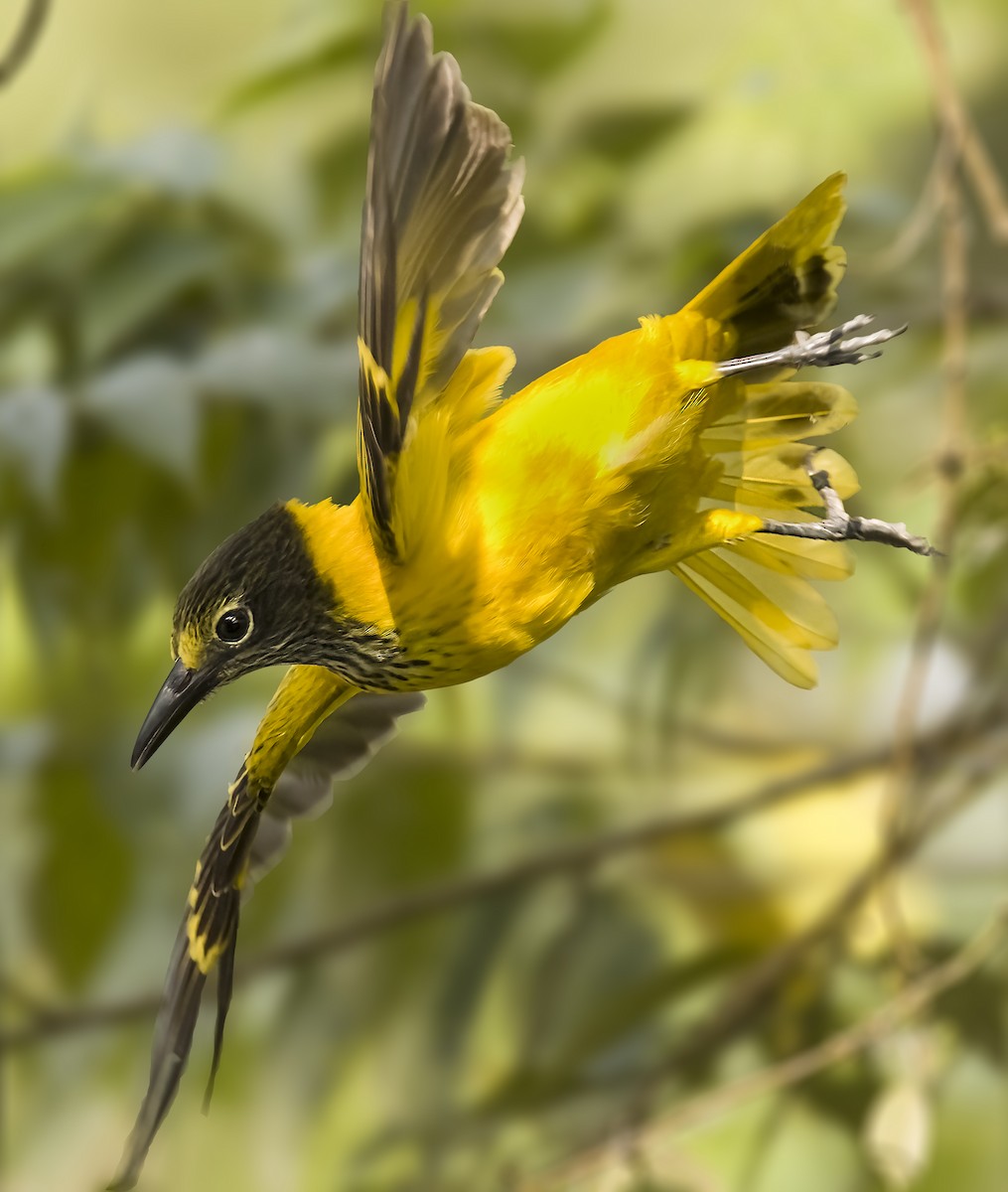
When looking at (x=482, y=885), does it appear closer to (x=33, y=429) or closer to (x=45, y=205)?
(x=33, y=429)

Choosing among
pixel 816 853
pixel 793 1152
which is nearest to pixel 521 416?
pixel 816 853

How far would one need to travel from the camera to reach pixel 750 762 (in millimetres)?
1284

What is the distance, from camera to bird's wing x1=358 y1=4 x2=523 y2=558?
0.23 meters

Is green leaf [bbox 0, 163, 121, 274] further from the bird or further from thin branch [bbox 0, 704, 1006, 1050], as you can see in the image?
the bird

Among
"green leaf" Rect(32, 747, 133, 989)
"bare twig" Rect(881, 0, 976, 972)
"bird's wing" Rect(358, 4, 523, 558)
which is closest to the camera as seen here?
"bird's wing" Rect(358, 4, 523, 558)

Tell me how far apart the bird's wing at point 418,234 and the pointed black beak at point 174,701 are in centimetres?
5

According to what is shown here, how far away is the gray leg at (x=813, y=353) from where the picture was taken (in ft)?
1.09

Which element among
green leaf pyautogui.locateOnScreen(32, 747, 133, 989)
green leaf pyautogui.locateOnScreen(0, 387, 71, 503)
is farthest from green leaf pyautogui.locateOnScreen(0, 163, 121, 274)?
green leaf pyautogui.locateOnScreen(32, 747, 133, 989)

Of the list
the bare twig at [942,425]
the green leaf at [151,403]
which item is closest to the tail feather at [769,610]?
the bare twig at [942,425]

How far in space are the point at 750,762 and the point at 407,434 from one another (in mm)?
1075

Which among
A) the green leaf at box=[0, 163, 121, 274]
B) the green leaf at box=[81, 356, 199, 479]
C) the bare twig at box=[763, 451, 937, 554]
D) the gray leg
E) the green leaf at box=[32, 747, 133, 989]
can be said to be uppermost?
the green leaf at box=[0, 163, 121, 274]

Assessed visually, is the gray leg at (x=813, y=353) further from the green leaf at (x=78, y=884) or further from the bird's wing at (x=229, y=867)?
the green leaf at (x=78, y=884)

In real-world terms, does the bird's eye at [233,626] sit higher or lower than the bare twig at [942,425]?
higher

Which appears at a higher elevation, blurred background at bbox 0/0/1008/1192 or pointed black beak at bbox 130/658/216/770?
pointed black beak at bbox 130/658/216/770
